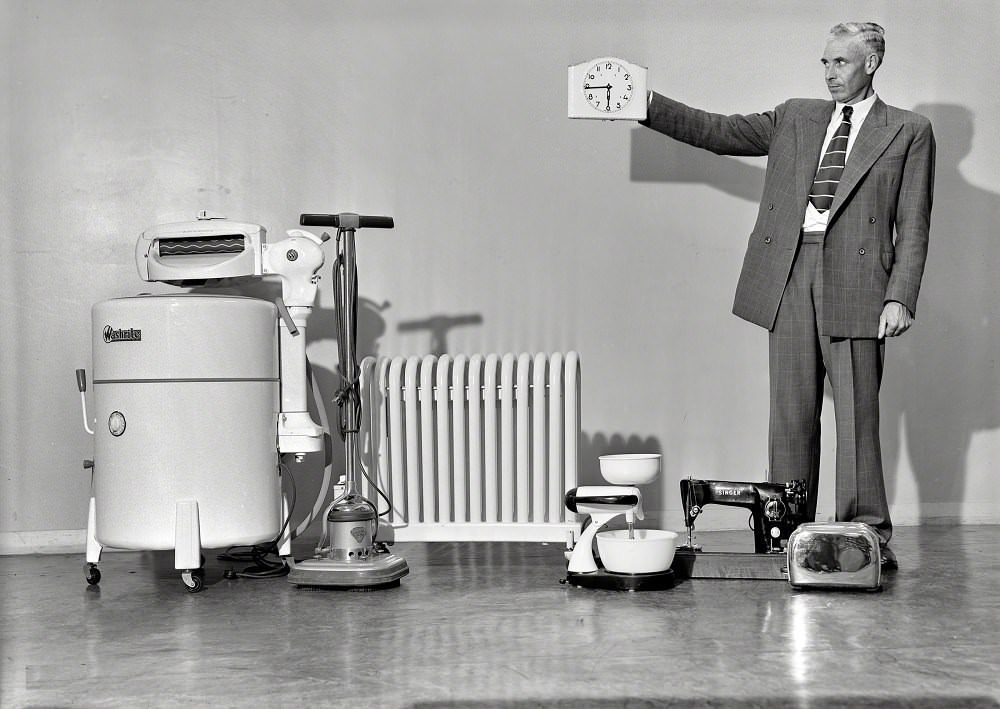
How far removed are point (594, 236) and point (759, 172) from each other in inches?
29.8

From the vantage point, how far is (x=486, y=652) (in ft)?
7.59

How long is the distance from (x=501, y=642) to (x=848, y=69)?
221 cm

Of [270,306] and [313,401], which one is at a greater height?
[270,306]

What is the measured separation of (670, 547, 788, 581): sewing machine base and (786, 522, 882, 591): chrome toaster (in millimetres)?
144

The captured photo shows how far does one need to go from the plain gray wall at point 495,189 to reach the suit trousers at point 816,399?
82cm

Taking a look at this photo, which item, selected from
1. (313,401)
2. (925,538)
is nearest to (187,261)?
(313,401)

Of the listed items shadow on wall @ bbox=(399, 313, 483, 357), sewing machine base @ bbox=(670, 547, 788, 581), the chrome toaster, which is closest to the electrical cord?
shadow on wall @ bbox=(399, 313, 483, 357)

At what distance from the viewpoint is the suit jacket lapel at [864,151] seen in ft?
11.2

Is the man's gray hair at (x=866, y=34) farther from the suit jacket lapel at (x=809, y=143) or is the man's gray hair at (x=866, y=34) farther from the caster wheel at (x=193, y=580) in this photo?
the caster wheel at (x=193, y=580)

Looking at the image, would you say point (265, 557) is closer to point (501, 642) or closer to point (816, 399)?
point (501, 642)

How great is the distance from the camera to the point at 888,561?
3.35 m

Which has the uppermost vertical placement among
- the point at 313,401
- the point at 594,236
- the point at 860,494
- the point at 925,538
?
the point at 594,236

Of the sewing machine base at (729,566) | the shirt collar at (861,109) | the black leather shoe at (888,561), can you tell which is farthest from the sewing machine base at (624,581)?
the shirt collar at (861,109)

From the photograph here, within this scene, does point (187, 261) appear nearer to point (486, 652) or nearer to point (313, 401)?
point (313, 401)
